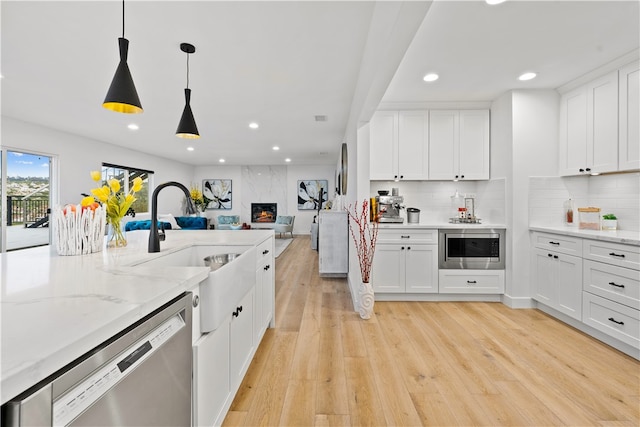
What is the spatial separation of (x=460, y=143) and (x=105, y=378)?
390 centimetres

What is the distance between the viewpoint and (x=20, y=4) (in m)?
1.89

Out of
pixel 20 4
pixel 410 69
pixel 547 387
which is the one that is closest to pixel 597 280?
pixel 547 387

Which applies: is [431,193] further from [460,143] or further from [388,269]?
[388,269]

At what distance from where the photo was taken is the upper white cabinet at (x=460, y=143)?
11.8ft

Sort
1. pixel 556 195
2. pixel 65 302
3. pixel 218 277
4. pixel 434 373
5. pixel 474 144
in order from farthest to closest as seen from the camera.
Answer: pixel 474 144 → pixel 556 195 → pixel 434 373 → pixel 218 277 → pixel 65 302

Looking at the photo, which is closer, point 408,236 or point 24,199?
point 408,236

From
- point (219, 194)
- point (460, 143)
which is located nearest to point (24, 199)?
point (219, 194)

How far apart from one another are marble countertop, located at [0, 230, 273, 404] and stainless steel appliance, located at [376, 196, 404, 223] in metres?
2.72

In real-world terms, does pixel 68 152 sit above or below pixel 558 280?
above

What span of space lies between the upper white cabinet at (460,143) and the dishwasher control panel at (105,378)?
3.50m

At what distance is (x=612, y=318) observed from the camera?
231 centimetres

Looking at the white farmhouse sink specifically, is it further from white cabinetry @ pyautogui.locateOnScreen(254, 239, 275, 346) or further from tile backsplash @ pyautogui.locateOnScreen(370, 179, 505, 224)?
tile backsplash @ pyautogui.locateOnScreen(370, 179, 505, 224)

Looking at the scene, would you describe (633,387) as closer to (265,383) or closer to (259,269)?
(265,383)

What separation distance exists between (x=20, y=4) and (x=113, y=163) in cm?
530
